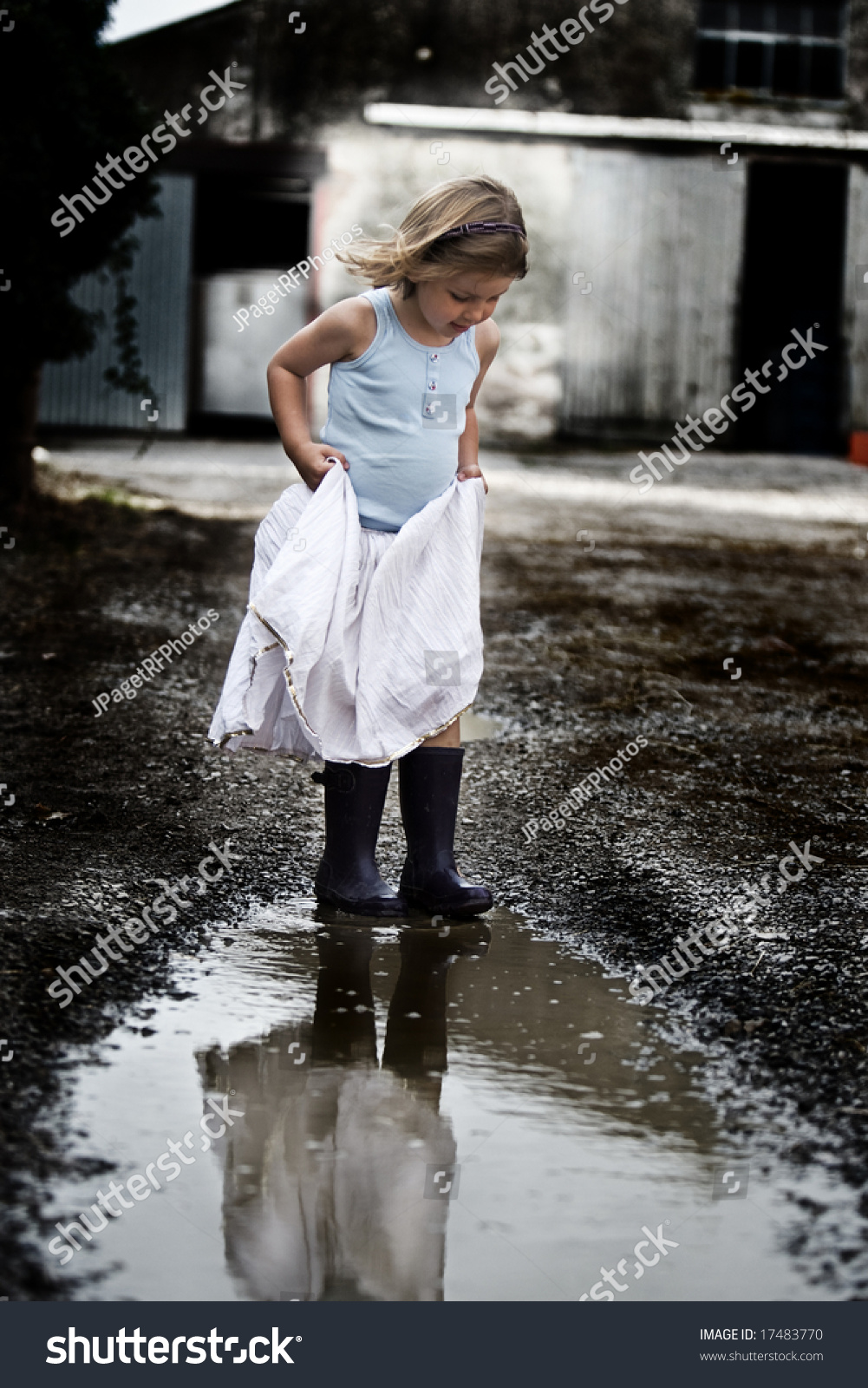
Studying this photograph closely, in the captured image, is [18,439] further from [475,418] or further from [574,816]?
[475,418]

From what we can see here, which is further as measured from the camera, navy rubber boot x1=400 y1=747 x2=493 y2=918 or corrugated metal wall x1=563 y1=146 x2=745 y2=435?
corrugated metal wall x1=563 y1=146 x2=745 y2=435

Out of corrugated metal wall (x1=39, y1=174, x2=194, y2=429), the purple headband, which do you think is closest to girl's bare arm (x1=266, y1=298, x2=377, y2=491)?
the purple headband

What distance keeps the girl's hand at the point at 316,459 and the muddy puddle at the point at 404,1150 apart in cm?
98

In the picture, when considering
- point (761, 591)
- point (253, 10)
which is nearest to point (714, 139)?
point (253, 10)

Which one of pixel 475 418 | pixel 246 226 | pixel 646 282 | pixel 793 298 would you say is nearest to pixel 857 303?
pixel 646 282

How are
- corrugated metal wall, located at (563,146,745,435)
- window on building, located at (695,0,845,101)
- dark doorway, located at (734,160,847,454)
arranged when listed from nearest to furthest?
corrugated metal wall, located at (563,146,745,435) → window on building, located at (695,0,845,101) → dark doorway, located at (734,160,847,454)

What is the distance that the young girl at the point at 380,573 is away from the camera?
10.3 ft

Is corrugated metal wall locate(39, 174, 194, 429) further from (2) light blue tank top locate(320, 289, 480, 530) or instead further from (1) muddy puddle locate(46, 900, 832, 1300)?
(1) muddy puddle locate(46, 900, 832, 1300)

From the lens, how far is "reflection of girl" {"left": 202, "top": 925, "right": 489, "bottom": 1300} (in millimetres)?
1987

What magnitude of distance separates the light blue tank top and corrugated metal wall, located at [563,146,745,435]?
12701 mm

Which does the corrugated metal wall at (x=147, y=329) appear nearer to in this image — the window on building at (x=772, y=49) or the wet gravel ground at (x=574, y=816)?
the window on building at (x=772, y=49)

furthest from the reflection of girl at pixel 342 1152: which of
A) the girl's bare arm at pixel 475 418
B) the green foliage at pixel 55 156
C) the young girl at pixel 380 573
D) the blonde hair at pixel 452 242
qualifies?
the green foliage at pixel 55 156

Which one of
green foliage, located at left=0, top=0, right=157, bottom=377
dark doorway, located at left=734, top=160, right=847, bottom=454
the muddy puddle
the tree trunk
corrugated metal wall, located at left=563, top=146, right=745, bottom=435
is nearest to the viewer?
the muddy puddle
